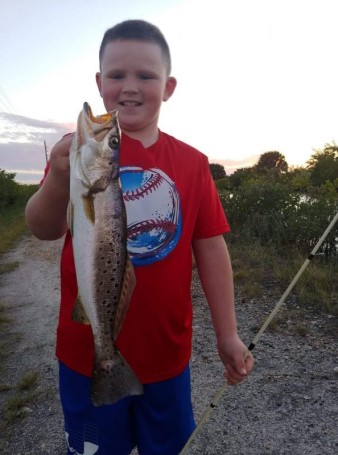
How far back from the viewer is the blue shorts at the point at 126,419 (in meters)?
1.98

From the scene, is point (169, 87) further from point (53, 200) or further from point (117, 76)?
point (53, 200)

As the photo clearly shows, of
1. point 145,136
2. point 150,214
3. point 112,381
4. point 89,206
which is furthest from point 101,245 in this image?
point 145,136

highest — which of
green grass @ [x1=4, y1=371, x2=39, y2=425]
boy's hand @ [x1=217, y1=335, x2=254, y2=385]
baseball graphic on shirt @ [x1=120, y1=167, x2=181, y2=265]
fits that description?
baseball graphic on shirt @ [x1=120, y1=167, x2=181, y2=265]

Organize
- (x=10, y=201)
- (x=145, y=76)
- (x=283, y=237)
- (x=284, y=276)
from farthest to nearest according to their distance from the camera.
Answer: (x=10, y=201)
(x=283, y=237)
(x=284, y=276)
(x=145, y=76)

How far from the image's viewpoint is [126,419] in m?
2.03

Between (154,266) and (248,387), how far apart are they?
8.82 ft

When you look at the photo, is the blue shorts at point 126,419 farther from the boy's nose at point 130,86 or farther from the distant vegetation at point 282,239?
the distant vegetation at point 282,239

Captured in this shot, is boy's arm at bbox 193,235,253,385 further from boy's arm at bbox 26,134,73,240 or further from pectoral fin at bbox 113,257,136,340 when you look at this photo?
boy's arm at bbox 26,134,73,240

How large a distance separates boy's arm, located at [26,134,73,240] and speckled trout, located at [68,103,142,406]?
14 cm

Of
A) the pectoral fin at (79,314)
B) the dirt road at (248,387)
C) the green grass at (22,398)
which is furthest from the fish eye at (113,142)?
the green grass at (22,398)

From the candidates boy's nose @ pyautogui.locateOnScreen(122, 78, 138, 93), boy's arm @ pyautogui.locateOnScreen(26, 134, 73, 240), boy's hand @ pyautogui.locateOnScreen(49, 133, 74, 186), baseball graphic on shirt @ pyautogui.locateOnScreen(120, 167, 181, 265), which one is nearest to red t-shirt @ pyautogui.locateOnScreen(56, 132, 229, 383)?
baseball graphic on shirt @ pyautogui.locateOnScreen(120, 167, 181, 265)

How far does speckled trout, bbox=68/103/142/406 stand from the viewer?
5.32 ft

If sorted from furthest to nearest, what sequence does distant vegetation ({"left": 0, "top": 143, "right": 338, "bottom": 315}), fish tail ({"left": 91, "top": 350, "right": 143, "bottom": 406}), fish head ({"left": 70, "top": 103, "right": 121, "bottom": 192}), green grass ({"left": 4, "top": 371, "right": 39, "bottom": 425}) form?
distant vegetation ({"left": 0, "top": 143, "right": 338, "bottom": 315})
green grass ({"left": 4, "top": 371, "right": 39, "bottom": 425})
fish tail ({"left": 91, "top": 350, "right": 143, "bottom": 406})
fish head ({"left": 70, "top": 103, "right": 121, "bottom": 192})

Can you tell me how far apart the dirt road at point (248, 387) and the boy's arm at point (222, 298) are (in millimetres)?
1531
